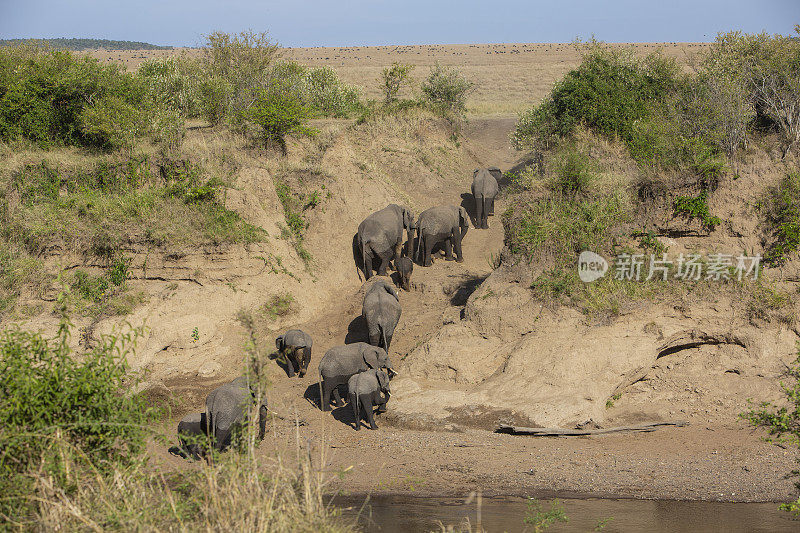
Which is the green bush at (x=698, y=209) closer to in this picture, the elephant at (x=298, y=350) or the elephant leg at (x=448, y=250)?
the elephant leg at (x=448, y=250)

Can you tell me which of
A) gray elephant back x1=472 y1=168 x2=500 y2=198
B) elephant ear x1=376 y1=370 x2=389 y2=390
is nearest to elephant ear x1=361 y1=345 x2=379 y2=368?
elephant ear x1=376 y1=370 x2=389 y2=390

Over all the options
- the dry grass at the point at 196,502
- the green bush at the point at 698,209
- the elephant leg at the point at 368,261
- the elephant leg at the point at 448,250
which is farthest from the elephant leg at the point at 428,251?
the dry grass at the point at 196,502

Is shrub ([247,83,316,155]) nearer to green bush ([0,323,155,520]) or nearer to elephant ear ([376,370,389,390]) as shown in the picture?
elephant ear ([376,370,389,390])

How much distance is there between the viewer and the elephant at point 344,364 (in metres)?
14.7

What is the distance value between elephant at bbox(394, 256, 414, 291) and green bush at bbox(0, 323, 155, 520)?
10.6 m

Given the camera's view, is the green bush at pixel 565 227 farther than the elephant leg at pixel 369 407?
Yes

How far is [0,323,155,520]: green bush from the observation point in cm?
794

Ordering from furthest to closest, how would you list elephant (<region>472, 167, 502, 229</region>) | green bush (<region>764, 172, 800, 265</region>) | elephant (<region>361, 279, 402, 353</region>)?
elephant (<region>472, 167, 502, 229</region>) < elephant (<region>361, 279, 402, 353</region>) < green bush (<region>764, 172, 800, 265</region>)

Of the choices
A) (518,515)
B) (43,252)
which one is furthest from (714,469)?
(43,252)

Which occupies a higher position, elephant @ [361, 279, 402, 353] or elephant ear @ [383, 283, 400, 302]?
elephant ear @ [383, 283, 400, 302]

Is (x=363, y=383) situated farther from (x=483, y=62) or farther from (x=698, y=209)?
(x=483, y=62)

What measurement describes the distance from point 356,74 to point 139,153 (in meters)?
57.1

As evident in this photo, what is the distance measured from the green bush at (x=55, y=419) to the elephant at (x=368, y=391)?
539 centimetres

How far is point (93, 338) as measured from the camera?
665 inches
